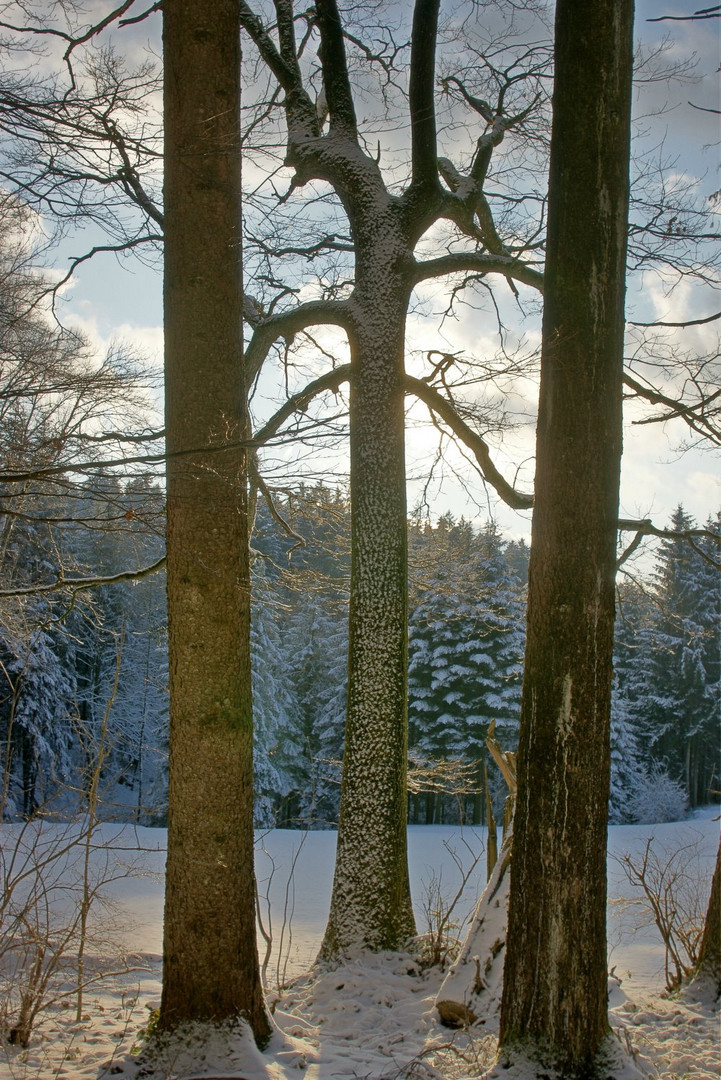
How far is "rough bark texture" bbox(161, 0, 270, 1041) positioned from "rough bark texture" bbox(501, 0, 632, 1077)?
1.36 meters

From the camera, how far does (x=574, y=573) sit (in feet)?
11.5

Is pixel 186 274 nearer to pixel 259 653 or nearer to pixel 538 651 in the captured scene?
pixel 538 651

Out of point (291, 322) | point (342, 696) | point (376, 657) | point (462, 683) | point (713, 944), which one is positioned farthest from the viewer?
point (342, 696)

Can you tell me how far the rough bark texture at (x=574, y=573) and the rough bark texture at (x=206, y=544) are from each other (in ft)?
4.45

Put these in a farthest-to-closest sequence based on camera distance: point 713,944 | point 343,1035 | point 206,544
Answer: point 713,944 < point 343,1035 < point 206,544

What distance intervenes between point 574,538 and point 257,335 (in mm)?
4769

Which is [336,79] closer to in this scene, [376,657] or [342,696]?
[376,657]

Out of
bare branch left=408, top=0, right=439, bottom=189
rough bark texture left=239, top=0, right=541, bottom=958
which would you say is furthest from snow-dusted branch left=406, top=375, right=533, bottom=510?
bare branch left=408, top=0, right=439, bottom=189

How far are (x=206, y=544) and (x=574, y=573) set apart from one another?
177 centimetres

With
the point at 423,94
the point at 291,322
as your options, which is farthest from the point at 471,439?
the point at 423,94

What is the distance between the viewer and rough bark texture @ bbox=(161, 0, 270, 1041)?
359 centimetres

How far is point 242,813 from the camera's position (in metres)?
3.71

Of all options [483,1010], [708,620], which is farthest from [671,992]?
[708,620]

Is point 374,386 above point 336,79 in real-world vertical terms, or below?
below
